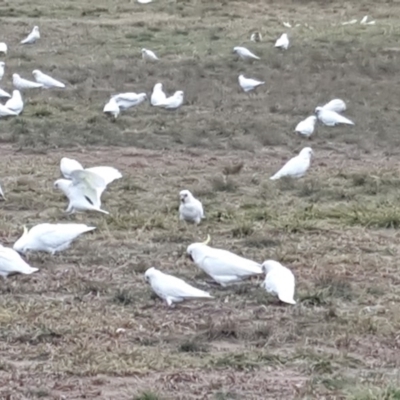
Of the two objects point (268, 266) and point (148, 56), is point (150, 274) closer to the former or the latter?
point (268, 266)

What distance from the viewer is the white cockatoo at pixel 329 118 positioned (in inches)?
550

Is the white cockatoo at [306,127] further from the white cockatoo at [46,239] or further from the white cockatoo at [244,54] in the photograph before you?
the white cockatoo at [46,239]

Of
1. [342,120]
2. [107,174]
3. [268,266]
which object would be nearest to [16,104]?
[342,120]

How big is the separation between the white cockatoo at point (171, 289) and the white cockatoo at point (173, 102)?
7.93 metres

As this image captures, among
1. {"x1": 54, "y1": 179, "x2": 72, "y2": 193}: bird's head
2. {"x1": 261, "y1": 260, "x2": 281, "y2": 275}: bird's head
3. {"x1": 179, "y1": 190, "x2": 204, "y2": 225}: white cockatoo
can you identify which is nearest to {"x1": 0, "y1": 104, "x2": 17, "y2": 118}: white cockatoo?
{"x1": 54, "y1": 179, "x2": 72, "y2": 193}: bird's head

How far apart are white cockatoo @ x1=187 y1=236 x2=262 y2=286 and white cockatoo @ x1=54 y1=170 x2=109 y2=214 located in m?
2.13

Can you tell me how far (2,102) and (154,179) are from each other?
14.5ft

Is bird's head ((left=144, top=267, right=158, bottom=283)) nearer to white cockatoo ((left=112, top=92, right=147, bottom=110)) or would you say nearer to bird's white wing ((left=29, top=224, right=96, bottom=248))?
bird's white wing ((left=29, top=224, right=96, bottom=248))

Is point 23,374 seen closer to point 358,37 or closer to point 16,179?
point 16,179

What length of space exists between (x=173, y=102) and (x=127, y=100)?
58cm

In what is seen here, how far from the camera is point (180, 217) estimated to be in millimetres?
9078

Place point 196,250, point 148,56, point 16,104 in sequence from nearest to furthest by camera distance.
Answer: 1. point 196,250
2. point 16,104
3. point 148,56

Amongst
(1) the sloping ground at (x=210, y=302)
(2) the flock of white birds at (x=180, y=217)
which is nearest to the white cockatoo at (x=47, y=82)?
(2) the flock of white birds at (x=180, y=217)

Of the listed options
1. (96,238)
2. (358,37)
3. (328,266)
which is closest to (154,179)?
(96,238)
